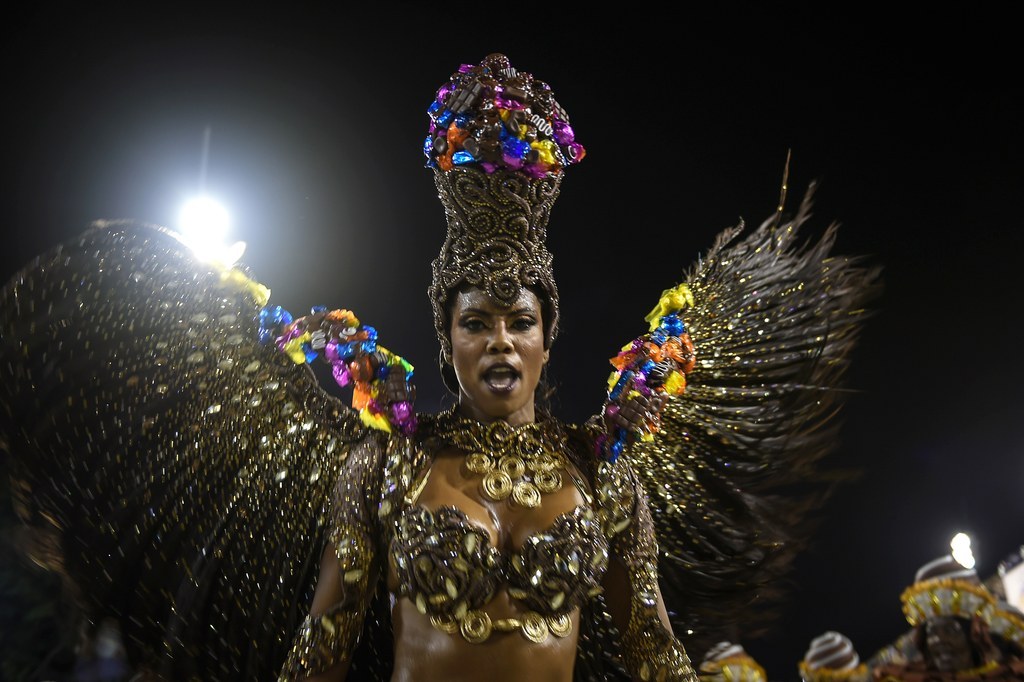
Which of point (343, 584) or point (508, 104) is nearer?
point (343, 584)

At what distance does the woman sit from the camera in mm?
1885

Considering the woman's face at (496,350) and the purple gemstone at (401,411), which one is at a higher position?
the woman's face at (496,350)

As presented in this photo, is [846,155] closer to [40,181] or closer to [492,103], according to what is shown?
[492,103]

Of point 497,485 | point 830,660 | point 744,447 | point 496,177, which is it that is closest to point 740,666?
point 830,660

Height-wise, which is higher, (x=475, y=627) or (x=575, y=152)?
(x=575, y=152)

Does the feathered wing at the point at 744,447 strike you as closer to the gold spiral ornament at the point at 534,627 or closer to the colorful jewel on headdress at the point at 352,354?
the gold spiral ornament at the point at 534,627

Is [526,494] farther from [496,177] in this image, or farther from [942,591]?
[942,591]

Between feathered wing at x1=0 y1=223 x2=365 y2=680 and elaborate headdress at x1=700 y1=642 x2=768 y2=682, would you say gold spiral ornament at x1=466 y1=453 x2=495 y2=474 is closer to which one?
feathered wing at x1=0 y1=223 x2=365 y2=680

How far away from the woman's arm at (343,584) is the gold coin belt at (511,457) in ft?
0.74

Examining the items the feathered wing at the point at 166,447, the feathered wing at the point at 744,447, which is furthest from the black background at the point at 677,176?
the feathered wing at the point at 166,447

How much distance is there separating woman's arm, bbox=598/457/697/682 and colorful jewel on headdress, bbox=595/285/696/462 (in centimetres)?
8

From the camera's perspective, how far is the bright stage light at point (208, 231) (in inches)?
83.3

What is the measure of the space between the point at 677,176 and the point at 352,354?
1790mm

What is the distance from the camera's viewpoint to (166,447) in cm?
207
